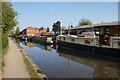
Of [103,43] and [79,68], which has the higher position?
[103,43]

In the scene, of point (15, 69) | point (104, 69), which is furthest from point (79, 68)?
point (15, 69)

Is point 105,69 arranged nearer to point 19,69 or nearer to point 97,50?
point 97,50

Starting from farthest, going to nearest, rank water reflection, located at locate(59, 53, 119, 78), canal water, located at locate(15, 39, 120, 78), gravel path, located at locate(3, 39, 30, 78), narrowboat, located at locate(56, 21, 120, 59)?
narrowboat, located at locate(56, 21, 120, 59) → water reflection, located at locate(59, 53, 119, 78) → canal water, located at locate(15, 39, 120, 78) → gravel path, located at locate(3, 39, 30, 78)

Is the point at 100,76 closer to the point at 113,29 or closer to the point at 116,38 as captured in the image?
the point at 116,38

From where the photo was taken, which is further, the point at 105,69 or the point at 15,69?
the point at 105,69

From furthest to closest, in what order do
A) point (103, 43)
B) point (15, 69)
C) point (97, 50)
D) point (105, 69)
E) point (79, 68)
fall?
1. point (103, 43)
2. point (97, 50)
3. point (79, 68)
4. point (105, 69)
5. point (15, 69)

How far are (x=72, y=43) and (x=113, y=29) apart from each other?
8.92 meters

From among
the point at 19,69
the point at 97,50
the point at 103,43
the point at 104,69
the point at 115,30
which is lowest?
the point at 104,69

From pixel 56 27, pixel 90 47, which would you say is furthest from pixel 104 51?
pixel 56 27

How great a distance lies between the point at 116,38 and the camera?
16203 millimetres

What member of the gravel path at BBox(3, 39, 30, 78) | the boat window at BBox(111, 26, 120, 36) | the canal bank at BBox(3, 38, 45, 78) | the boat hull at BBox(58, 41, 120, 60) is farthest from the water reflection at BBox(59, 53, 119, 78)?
the boat window at BBox(111, 26, 120, 36)

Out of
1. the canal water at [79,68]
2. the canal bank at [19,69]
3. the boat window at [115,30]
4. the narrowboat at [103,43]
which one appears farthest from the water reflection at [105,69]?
the boat window at [115,30]

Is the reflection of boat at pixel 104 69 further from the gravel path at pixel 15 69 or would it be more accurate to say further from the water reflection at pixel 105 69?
the gravel path at pixel 15 69

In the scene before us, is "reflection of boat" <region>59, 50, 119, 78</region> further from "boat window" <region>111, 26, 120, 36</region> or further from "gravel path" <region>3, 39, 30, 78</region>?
"boat window" <region>111, 26, 120, 36</region>
